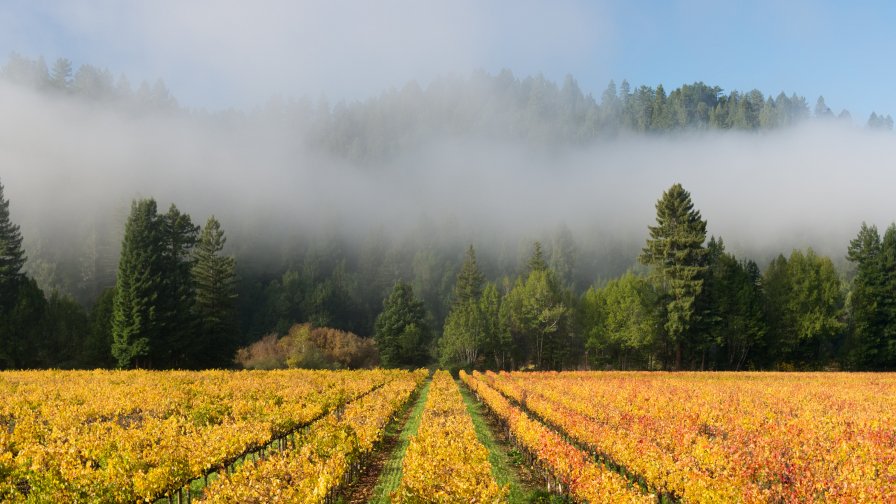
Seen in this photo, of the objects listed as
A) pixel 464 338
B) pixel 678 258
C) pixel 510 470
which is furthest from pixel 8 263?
pixel 678 258

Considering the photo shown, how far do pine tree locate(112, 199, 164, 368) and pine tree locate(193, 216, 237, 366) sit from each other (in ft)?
21.7

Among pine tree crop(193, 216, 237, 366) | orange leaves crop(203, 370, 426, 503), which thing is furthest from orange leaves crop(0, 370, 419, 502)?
pine tree crop(193, 216, 237, 366)

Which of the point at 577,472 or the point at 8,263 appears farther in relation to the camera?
the point at 8,263

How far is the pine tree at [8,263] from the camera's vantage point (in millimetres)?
60688

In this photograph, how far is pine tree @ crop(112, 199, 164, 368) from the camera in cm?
5403

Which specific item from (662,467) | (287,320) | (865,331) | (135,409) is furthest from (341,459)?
(287,320)

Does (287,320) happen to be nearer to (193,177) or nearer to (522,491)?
(193,177)

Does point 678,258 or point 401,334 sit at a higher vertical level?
point 678,258

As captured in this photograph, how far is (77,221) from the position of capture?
117812 millimetres

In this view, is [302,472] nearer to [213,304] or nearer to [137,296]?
[137,296]

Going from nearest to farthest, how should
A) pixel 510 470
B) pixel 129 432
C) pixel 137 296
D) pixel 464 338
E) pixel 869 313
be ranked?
pixel 129 432 < pixel 510 470 < pixel 137 296 < pixel 869 313 < pixel 464 338

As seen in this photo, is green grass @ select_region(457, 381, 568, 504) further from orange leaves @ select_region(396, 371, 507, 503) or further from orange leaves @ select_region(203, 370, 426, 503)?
orange leaves @ select_region(203, 370, 426, 503)

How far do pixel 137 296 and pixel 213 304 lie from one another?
10997 millimetres

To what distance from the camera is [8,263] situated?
62.6m
